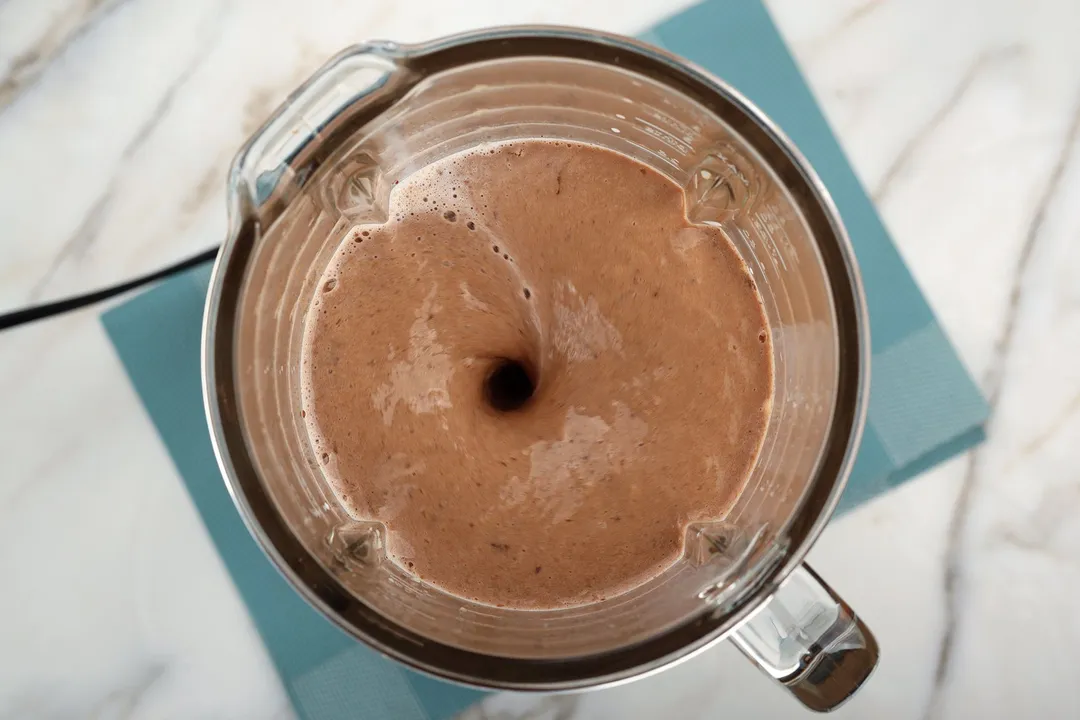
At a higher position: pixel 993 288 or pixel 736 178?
pixel 736 178

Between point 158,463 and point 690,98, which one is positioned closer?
point 690,98

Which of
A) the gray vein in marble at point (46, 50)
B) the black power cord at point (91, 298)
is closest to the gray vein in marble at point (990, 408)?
the black power cord at point (91, 298)

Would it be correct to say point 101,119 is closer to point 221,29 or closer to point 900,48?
point 221,29

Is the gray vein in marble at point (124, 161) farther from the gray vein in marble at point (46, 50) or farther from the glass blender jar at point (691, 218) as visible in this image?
A: the glass blender jar at point (691, 218)

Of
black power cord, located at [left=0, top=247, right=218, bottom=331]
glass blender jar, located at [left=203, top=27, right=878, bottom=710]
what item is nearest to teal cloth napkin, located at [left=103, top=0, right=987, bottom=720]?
black power cord, located at [left=0, top=247, right=218, bottom=331]

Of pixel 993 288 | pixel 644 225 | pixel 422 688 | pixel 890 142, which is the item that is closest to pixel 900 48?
pixel 890 142

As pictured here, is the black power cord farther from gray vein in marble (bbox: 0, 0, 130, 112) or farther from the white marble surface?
gray vein in marble (bbox: 0, 0, 130, 112)
